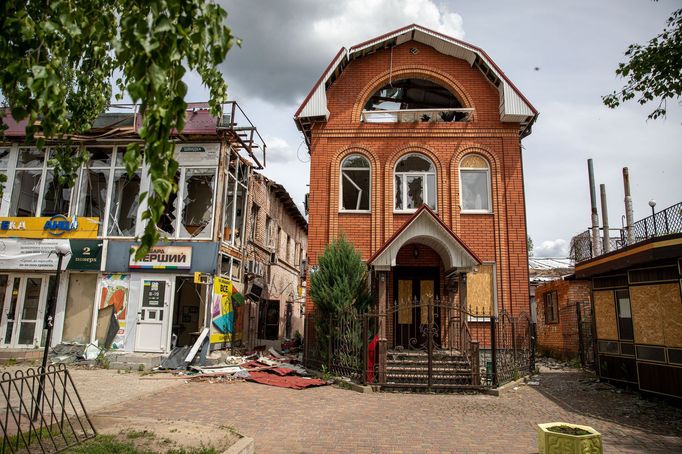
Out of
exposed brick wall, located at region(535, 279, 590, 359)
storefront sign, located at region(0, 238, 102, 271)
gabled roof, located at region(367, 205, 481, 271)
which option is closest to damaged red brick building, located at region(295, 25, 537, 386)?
gabled roof, located at region(367, 205, 481, 271)

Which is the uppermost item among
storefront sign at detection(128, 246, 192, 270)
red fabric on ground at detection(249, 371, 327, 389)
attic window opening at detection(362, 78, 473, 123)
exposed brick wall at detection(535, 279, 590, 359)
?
attic window opening at detection(362, 78, 473, 123)

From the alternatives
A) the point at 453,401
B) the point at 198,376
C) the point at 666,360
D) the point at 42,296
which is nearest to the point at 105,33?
the point at 453,401

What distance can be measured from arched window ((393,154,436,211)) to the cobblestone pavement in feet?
21.6

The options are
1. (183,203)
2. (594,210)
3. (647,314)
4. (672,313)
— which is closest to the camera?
(672,313)

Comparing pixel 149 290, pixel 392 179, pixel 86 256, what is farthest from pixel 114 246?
pixel 392 179

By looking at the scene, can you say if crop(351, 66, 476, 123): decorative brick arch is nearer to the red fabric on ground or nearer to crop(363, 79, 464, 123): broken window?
crop(363, 79, 464, 123): broken window

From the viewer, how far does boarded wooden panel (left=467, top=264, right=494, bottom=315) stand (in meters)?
14.8

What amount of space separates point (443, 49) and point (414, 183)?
488cm

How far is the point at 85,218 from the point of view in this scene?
1622 cm

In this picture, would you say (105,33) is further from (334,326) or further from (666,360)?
(666,360)

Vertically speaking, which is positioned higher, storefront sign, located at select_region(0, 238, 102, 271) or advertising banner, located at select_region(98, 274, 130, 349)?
storefront sign, located at select_region(0, 238, 102, 271)

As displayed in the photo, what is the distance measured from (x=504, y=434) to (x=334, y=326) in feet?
19.7

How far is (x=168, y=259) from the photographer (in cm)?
1537

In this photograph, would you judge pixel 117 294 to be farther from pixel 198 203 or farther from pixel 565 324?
pixel 565 324
